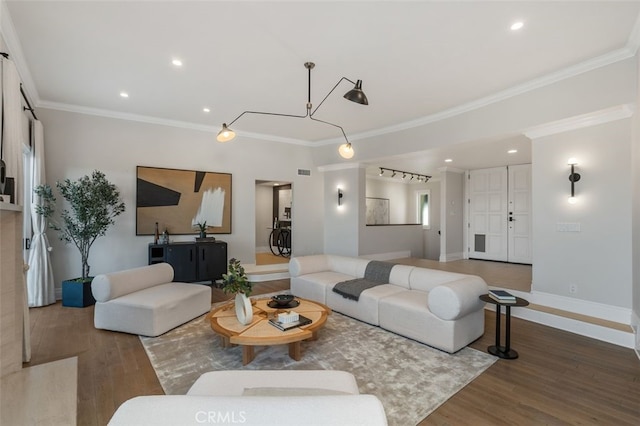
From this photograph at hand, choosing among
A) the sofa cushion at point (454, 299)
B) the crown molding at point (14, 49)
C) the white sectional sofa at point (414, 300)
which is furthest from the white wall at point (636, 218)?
the crown molding at point (14, 49)

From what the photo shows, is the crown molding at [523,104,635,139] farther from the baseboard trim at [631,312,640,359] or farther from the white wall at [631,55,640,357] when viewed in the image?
the baseboard trim at [631,312,640,359]

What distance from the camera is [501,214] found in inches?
299

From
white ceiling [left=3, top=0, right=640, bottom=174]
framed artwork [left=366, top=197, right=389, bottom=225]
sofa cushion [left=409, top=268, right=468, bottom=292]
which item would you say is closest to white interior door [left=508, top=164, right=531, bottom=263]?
framed artwork [left=366, top=197, right=389, bottom=225]

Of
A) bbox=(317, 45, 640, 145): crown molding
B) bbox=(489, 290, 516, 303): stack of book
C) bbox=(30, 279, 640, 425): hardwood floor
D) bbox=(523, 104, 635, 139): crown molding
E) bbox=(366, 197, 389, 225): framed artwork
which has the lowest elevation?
bbox=(30, 279, 640, 425): hardwood floor

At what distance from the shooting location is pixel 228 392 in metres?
1.54

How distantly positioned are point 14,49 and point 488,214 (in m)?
9.14

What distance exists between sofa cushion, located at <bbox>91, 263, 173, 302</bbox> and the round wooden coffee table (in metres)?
1.23

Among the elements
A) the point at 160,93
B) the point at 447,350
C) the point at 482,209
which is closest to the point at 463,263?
the point at 482,209

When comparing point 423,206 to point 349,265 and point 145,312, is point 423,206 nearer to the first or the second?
point 349,265

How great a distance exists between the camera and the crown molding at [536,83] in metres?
3.06

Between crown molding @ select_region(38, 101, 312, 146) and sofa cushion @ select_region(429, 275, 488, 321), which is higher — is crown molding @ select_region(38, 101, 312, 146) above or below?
above

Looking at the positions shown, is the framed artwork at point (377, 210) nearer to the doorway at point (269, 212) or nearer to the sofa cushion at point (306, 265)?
the doorway at point (269, 212)

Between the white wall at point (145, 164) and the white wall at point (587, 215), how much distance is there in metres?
4.46

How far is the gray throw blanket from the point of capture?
3857 millimetres
